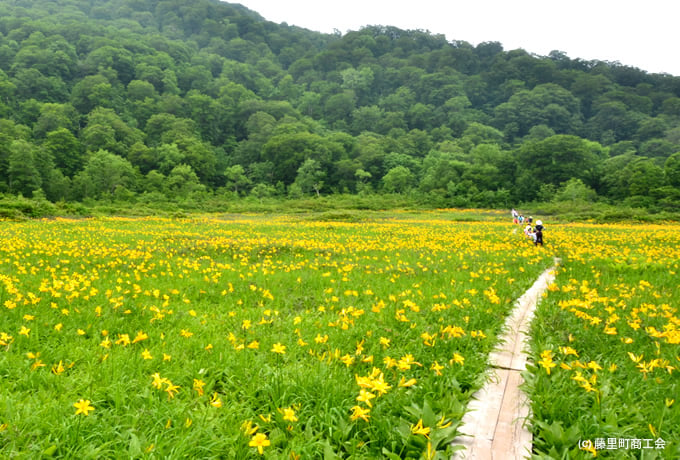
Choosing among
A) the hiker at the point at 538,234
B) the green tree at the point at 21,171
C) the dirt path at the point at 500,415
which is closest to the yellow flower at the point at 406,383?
the dirt path at the point at 500,415

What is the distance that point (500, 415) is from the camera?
286 centimetres

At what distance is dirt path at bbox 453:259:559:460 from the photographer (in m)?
2.48

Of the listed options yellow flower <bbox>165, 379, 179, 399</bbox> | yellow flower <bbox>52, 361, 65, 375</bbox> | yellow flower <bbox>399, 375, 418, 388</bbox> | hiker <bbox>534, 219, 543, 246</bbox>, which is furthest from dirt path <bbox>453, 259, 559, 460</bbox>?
hiker <bbox>534, 219, 543, 246</bbox>

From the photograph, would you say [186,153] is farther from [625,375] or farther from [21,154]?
[625,375]

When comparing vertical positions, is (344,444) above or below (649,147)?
below

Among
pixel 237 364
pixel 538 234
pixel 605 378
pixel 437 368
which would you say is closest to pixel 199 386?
pixel 237 364

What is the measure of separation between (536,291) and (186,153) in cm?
7997

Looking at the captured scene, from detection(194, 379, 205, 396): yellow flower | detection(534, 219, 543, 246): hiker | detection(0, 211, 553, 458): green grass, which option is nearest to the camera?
detection(0, 211, 553, 458): green grass

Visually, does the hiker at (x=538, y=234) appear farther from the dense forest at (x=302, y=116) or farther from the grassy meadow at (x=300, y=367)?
the dense forest at (x=302, y=116)

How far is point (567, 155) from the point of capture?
63.7m

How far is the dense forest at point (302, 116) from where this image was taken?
59.6 meters

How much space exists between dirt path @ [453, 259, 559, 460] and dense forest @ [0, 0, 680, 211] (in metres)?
52.8

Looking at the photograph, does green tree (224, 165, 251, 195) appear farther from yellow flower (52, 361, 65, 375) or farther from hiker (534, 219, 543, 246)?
yellow flower (52, 361, 65, 375)

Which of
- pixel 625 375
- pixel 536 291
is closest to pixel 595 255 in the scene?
pixel 536 291
